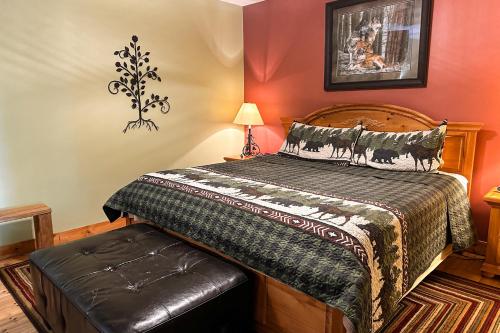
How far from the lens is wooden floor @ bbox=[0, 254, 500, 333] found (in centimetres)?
186

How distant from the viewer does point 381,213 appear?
161 centimetres

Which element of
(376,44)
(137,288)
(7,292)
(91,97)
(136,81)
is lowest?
(7,292)

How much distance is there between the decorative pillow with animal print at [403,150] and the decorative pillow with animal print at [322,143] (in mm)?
94

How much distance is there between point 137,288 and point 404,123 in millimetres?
2520

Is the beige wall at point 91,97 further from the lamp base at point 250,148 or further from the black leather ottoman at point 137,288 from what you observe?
the black leather ottoman at point 137,288

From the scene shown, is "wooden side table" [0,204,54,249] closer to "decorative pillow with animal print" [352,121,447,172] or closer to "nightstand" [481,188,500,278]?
"decorative pillow with animal print" [352,121,447,172]

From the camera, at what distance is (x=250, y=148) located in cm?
408

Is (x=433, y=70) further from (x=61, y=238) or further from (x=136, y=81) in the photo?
(x=61, y=238)

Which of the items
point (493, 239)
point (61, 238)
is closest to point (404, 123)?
point (493, 239)

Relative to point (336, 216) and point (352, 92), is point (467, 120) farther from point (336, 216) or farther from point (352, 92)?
point (336, 216)

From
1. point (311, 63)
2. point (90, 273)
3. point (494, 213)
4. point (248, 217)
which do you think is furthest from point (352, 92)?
point (90, 273)

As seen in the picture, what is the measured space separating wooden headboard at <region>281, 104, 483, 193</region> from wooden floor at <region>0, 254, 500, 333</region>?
0.61m

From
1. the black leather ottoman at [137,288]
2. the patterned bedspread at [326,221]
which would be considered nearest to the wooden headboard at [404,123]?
the patterned bedspread at [326,221]

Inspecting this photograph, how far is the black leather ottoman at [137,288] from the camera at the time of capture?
49.0 inches
